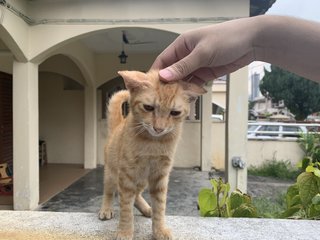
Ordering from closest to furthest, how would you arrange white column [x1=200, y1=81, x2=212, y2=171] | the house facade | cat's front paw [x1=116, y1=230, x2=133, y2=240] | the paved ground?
cat's front paw [x1=116, y1=230, x2=133, y2=240] < the house facade < the paved ground < white column [x1=200, y1=81, x2=212, y2=171]

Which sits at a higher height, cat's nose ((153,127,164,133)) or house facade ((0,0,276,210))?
house facade ((0,0,276,210))

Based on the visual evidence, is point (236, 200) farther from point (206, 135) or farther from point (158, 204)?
point (206, 135)

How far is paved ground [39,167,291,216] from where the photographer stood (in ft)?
17.5

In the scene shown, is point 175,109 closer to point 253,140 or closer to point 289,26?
point 289,26

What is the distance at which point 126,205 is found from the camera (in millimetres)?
1634

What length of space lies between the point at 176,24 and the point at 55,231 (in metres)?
3.88

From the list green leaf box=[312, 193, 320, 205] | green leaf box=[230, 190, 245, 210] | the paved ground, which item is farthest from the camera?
the paved ground

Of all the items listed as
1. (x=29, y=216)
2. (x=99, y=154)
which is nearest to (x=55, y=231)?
(x=29, y=216)

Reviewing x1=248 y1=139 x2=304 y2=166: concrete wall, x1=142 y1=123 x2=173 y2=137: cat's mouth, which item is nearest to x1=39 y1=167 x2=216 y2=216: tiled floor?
x1=248 y1=139 x2=304 y2=166: concrete wall

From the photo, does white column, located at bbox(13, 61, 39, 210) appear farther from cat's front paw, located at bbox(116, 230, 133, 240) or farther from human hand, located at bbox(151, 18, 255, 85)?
human hand, located at bbox(151, 18, 255, 85)

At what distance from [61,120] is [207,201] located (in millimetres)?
7854

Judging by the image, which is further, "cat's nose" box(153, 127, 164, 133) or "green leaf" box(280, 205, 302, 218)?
"green leaf" box(280, 205, 302, 218)

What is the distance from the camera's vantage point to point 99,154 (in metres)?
9.32

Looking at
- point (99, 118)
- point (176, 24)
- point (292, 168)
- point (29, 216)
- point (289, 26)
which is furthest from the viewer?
point (99, 118)
